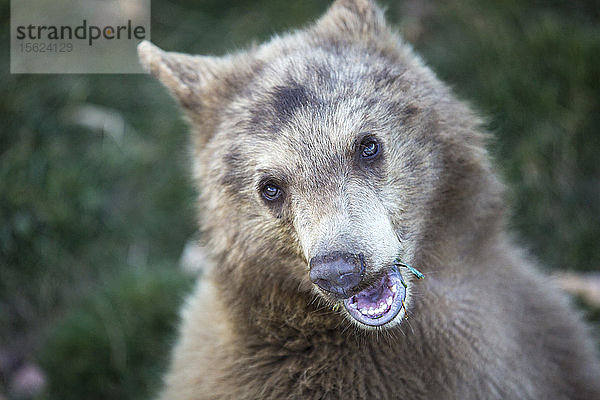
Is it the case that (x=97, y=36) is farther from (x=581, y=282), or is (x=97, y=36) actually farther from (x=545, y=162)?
(x=581, y=282)

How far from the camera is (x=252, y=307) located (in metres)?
3.86

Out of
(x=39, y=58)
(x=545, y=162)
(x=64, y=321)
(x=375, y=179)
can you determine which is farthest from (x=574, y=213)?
(x=39, y=58)

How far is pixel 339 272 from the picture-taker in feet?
10.2

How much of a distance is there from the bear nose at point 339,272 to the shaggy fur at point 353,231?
5.5 inches

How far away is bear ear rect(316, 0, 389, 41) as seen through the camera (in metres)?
4.23

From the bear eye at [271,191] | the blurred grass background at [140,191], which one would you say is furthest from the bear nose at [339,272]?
the blurred grass background at [140,191]

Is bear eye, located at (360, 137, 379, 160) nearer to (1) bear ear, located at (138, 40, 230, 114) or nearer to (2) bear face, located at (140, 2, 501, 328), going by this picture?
(2) bear face, located at (140, 2, 501, 328)

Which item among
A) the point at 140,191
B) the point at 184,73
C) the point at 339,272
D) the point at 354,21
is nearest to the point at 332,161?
the point at 339,272

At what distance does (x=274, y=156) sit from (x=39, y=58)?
4.19m

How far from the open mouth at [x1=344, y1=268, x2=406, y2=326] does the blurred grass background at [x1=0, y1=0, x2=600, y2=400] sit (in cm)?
252

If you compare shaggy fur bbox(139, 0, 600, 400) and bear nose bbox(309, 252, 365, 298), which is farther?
shaggy fur bbox(139, 0, 600, 400)

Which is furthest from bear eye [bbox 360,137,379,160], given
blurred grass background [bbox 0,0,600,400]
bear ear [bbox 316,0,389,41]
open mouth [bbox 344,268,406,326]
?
blurred grass background [bbox 0,0,600,400]

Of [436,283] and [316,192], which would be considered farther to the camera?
[436,283]

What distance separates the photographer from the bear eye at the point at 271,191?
3.69 m
